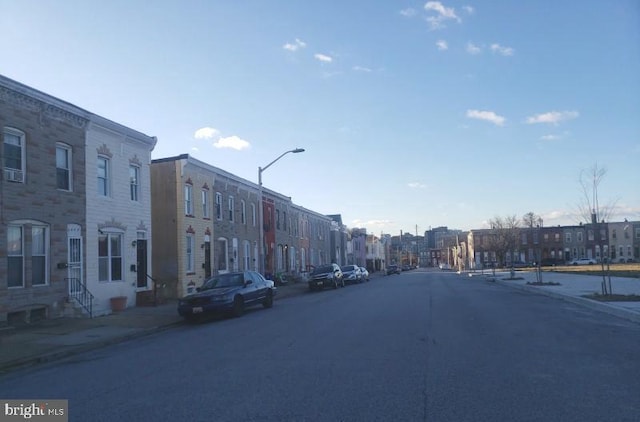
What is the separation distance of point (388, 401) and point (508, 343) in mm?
5227

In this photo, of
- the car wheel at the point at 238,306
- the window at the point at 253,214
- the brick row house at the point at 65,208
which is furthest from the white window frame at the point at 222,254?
the car wheel at the point at 238,306

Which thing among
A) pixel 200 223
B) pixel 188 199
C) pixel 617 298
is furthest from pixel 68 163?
pixel 617 298

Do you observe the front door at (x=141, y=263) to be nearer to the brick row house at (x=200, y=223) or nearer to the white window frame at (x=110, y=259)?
the white window frame at (x=110, y=259)

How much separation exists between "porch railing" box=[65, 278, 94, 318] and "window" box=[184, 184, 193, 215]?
8.71 metres

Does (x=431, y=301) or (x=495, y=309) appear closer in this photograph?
(x=495, y=309)

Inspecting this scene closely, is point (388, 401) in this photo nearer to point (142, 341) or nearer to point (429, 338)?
point (429, 338)

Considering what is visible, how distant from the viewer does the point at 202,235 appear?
98.8 feet

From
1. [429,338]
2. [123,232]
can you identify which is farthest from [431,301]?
[123,232]

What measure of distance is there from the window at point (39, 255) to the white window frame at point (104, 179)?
3496 millimetres

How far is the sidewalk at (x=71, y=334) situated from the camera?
39.7 ft

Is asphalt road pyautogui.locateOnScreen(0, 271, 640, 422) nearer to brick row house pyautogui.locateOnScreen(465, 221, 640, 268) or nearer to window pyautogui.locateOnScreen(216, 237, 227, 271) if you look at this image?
window pyautogui.locateOnScreen(216, 237, 227, 271)

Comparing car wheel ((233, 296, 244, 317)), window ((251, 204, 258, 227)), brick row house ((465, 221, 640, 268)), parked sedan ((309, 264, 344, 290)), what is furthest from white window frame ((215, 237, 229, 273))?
brick row house ((465, 221, 640, 268))

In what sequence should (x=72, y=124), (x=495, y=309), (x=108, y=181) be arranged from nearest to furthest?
(x=495, y=309)
(x=72, y=124)
(x=108, y=181)

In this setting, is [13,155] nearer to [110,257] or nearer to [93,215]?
[93,215]
